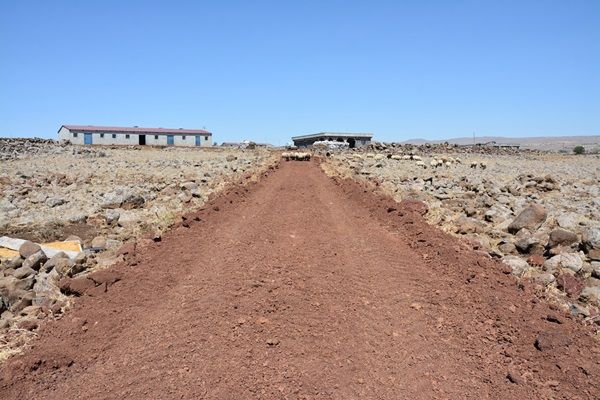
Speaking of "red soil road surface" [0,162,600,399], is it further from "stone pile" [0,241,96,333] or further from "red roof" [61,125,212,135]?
"red roof" [61,125,212,135]

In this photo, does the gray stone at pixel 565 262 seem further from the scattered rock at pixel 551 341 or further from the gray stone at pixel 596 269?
the scattered rock at pixel 551 341

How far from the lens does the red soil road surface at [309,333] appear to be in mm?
4457

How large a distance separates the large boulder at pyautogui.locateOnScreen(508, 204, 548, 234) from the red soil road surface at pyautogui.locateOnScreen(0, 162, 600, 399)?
94.7 inches

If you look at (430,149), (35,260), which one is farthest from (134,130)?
(35,260)

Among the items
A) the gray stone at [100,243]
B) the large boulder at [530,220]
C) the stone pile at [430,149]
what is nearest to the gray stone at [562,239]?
the large boulder at [530,220]

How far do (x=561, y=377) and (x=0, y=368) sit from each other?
554 centimetres

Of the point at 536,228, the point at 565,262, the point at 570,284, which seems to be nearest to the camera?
the point at 570,284

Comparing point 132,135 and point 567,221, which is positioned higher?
point 132,135

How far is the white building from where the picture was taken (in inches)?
2945

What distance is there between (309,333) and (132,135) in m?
78.5

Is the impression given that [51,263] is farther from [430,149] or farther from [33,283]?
[430,149]

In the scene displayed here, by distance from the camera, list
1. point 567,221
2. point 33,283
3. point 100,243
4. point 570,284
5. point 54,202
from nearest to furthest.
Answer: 1. point 570,284
2. point 33,283
3. point 100,243
4. point 567,221
5. point 54,202

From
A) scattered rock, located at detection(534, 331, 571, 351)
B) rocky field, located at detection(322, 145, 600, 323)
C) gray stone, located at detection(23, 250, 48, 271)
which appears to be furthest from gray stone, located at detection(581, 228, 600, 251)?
gray stone, located at detection(23, 250, 48, 271)

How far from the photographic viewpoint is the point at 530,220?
10273 mm
